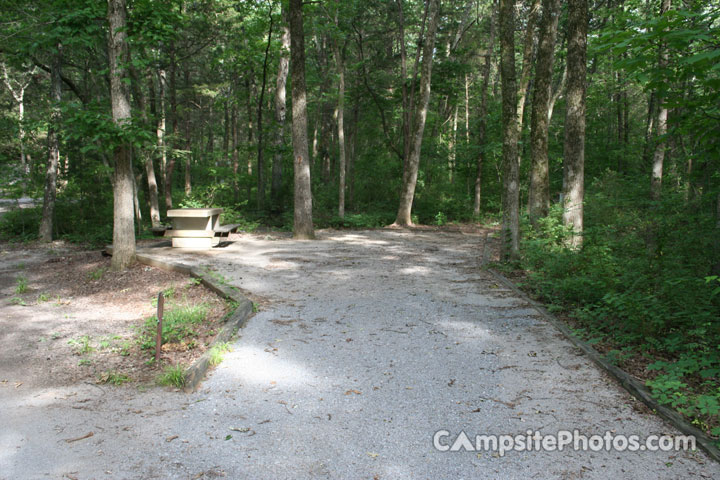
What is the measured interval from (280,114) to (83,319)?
13.9 meters

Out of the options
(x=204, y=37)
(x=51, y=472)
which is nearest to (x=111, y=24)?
(x=51, y=472)

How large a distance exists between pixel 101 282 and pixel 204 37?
49.7ft

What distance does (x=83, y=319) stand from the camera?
239 inches

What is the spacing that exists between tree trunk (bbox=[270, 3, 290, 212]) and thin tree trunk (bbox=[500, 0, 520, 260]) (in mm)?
10365

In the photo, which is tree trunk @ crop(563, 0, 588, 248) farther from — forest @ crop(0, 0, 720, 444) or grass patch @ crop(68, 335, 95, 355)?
grass patch @ crop(68, 335, 95, 355)

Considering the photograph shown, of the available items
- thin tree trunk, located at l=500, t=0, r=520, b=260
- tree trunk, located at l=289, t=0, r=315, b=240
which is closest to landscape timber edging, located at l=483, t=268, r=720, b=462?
thin tree trunk, located at l=500, t=0, r=520, b=260

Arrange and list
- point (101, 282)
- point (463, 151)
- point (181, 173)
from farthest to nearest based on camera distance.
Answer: point (181, 173) < point (463, 151) < point (101, 282)

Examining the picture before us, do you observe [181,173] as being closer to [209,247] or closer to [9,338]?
[209,247]

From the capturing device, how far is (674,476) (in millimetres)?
2641

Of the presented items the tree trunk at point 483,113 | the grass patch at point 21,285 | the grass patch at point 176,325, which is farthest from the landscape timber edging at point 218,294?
the tree trunk at point 483,113

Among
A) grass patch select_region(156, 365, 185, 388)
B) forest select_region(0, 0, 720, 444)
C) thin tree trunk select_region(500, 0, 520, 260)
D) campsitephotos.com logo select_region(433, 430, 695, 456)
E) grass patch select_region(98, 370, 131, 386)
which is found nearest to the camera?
campsitephotos.com logo select_region(433, 430, 695, 456)

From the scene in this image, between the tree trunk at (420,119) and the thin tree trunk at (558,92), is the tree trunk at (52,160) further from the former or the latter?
the thin tree trunk at (558,92)

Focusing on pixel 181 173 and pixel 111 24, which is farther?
pixel 181 173

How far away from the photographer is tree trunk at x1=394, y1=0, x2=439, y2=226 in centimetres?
1673
